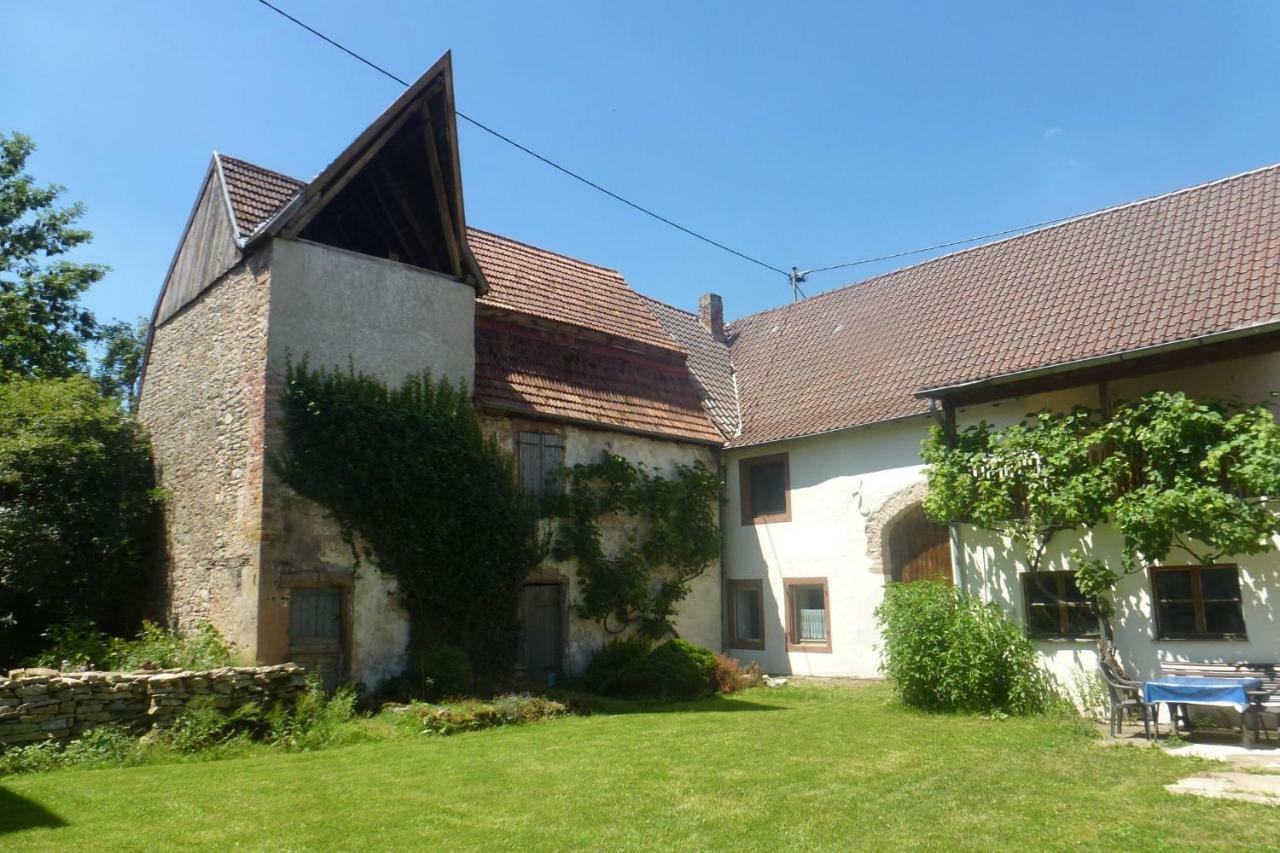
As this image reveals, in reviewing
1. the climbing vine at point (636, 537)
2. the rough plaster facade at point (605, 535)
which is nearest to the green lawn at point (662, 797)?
the rough plaster facade at point (605, 535)

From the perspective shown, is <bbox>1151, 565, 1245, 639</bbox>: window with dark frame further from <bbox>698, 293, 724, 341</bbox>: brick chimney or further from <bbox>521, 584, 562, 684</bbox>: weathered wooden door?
<bbox>698, 293, 724, 341</bbox>: brick chimney

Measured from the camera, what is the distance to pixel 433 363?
15.8 meters

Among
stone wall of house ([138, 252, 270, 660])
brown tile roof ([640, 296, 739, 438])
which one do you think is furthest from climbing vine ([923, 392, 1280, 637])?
stone wall of house ([138, 252, 270, 660])

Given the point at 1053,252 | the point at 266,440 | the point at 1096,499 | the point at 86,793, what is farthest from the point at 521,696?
the point at 1053,252

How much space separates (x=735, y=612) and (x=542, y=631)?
513 cm

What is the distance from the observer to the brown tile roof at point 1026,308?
1450 cm

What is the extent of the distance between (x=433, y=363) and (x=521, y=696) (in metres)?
5.64

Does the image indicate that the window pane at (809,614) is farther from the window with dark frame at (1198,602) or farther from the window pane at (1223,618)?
the window pane at (1223,618)

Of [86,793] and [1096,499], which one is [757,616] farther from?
[86,793]

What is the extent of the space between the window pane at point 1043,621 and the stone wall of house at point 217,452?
1139 cm

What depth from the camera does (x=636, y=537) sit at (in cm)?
1845

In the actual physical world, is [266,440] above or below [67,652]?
above

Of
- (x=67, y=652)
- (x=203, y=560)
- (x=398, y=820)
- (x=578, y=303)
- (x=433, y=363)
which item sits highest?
(x=578, y=303)

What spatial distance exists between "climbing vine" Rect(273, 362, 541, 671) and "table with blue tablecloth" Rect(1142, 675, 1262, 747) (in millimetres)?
9555
